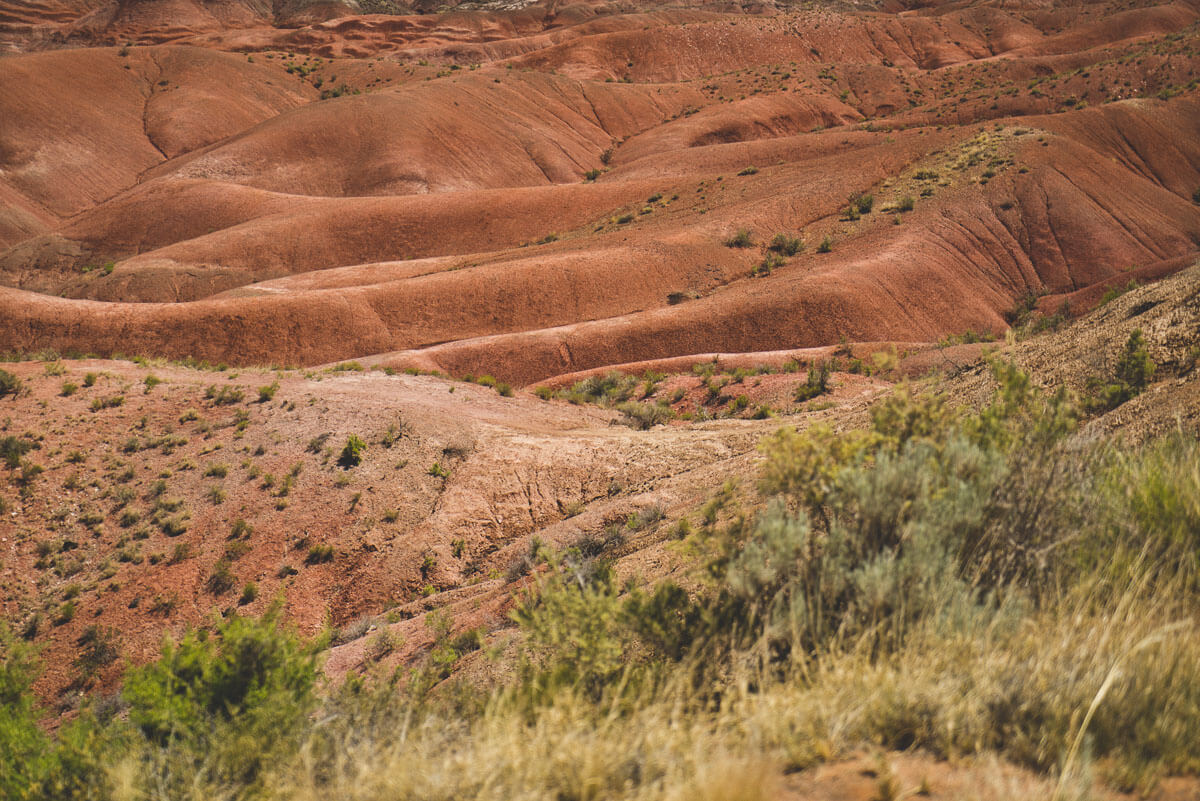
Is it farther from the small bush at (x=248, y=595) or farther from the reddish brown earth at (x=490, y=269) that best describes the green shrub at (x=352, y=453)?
the small bush at (x=248, y=595)

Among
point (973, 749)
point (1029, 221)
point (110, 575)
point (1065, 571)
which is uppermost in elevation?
point (1029, 221)

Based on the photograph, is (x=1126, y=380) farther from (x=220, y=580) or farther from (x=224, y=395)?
(x=224, y=395)

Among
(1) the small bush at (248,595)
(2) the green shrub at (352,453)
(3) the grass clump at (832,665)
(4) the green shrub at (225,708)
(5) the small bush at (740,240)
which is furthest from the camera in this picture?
(5) the small bush at (740,240)

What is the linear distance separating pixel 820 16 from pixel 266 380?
323 ft

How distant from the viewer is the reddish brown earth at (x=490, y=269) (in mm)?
14195

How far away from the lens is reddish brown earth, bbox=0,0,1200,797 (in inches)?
559

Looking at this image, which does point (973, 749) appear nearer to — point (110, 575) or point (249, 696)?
point (249, 696)

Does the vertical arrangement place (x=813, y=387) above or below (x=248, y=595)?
above

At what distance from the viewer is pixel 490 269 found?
35.9m

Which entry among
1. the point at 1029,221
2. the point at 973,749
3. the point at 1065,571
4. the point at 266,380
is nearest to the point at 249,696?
the point at 973,749

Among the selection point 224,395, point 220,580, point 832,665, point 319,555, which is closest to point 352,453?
point 319,555

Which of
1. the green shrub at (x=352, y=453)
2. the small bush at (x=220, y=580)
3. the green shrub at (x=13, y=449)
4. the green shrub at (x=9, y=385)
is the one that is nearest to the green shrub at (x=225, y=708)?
the small bush at (x=220, y=580)

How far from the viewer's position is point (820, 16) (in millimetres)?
95312

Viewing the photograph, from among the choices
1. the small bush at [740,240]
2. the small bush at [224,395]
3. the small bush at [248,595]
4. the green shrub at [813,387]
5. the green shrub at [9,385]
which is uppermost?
the small bush at [740,240]
